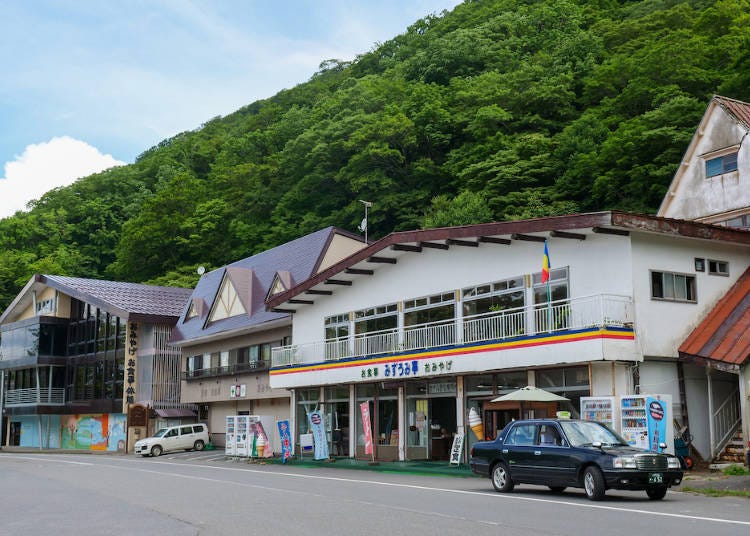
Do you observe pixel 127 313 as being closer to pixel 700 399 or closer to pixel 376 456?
pixel 376 456

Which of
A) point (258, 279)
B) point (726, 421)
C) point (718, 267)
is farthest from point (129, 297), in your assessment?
point (726, 421)

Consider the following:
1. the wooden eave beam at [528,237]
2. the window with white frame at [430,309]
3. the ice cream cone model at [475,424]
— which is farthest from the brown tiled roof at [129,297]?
the wooden eave beam at [528,237]

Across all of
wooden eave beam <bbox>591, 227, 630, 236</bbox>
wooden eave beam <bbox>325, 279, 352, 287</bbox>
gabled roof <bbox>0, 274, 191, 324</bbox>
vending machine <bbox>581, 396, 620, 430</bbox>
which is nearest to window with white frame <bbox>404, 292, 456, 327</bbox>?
wooden eave beam <bbox>325, 279, 352, 287</bbox>

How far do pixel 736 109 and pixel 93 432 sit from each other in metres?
42.9

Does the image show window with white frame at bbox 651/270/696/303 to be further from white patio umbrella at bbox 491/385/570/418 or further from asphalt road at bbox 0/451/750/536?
asphalt road at bbox 0/451/750/536

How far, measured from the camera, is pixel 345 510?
45.8 feet

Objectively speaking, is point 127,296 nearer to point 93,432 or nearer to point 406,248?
point 93,432

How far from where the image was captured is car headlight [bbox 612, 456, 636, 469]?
49.3 ft

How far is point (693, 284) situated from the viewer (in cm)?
2411

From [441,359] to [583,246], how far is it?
6.18m

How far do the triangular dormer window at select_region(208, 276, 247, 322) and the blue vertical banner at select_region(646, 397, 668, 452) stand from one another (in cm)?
2607

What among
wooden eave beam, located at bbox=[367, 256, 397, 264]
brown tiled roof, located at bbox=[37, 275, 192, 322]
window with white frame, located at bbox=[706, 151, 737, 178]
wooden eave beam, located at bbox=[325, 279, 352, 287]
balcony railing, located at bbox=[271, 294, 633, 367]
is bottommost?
balcony railing, located at bbox=[271, 294, 633, 367]

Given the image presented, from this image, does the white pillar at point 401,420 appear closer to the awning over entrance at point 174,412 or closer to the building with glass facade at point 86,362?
the awning over entrance at point 174,412

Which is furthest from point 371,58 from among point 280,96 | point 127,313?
point 127,313
